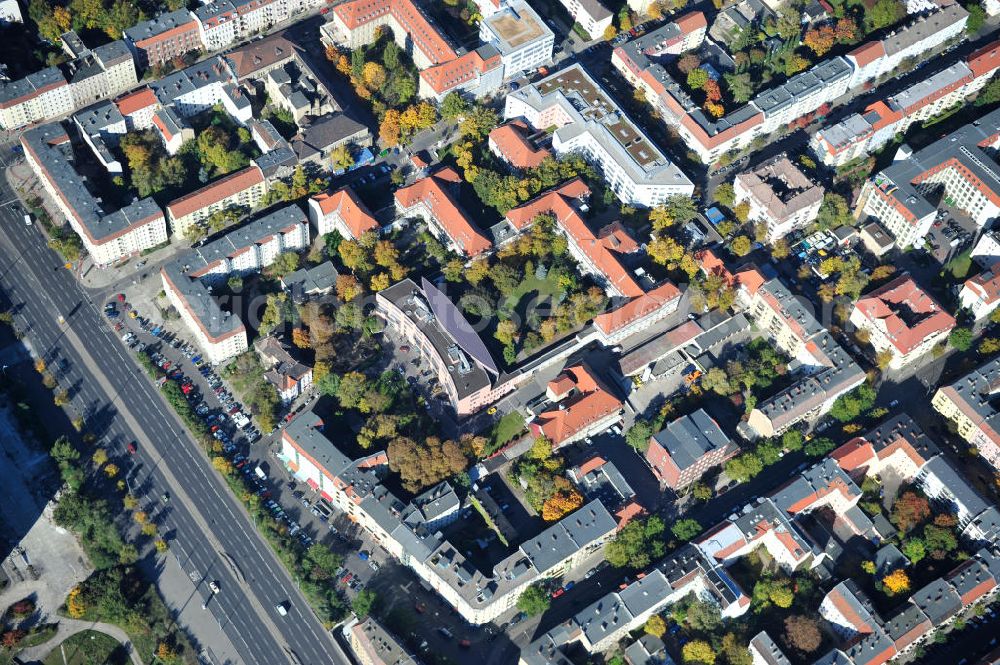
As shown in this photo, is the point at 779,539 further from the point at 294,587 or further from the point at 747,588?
the point at 294,587

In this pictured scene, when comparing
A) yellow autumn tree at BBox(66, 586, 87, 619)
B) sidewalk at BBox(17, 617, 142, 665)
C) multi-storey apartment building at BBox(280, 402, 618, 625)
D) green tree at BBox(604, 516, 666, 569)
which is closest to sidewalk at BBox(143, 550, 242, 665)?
sidewalk at BBox(17, 617, 142, 665)

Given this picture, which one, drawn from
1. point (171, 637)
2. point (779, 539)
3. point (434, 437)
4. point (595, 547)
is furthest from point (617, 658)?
point (171, 637)

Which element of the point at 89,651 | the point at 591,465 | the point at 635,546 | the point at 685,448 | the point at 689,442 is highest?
the point at 89,651

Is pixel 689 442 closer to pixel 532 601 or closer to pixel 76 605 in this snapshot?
pixel 532 601

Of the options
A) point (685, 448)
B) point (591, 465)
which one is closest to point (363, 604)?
point (591, 465)

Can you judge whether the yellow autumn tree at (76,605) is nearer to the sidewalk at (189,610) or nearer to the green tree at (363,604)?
the sidewalk at (189,610)
